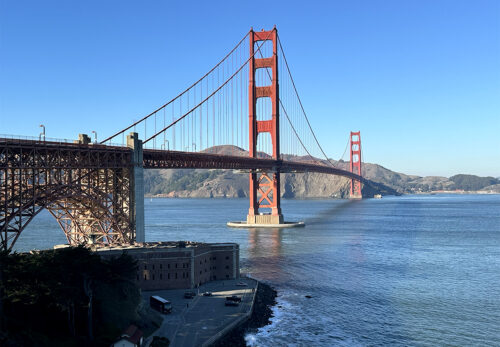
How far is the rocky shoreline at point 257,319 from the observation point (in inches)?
1388

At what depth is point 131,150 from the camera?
56750 millimetres

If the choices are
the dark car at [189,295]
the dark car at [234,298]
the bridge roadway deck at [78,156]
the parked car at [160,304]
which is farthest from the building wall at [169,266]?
the bridge roadway deck at [78,156]

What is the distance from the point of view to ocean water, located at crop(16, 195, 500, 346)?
3788cm

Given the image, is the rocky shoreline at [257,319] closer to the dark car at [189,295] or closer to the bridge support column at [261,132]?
the dark car at [189,295]

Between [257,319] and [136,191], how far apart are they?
2294 centimetres

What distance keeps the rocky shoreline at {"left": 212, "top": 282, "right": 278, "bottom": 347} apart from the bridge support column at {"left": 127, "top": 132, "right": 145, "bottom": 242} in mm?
15186

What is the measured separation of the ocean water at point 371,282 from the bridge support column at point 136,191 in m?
12.9

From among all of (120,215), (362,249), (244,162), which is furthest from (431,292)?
(244,162)

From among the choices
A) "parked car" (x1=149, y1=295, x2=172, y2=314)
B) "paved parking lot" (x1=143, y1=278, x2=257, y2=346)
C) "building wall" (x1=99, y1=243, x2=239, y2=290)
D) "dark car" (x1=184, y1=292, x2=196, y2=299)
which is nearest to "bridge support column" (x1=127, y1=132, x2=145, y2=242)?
"building wall" (x1=99, y1=243, x2=239, y2=290)

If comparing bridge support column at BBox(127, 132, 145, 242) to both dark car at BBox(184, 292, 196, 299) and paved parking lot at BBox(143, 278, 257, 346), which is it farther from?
dark car at BBox(184, 292, 196, 299)

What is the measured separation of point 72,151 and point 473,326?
37.6m

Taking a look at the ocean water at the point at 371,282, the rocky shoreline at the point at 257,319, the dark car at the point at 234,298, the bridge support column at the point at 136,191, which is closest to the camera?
the rocky shoreline at the point at 257,319

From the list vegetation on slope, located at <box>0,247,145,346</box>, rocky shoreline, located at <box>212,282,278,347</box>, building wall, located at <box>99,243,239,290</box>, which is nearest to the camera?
vegetation on slope, located at <box>0,247,145,346</box>

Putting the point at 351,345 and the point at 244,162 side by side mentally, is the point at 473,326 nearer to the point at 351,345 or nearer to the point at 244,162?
the point at 351,345
